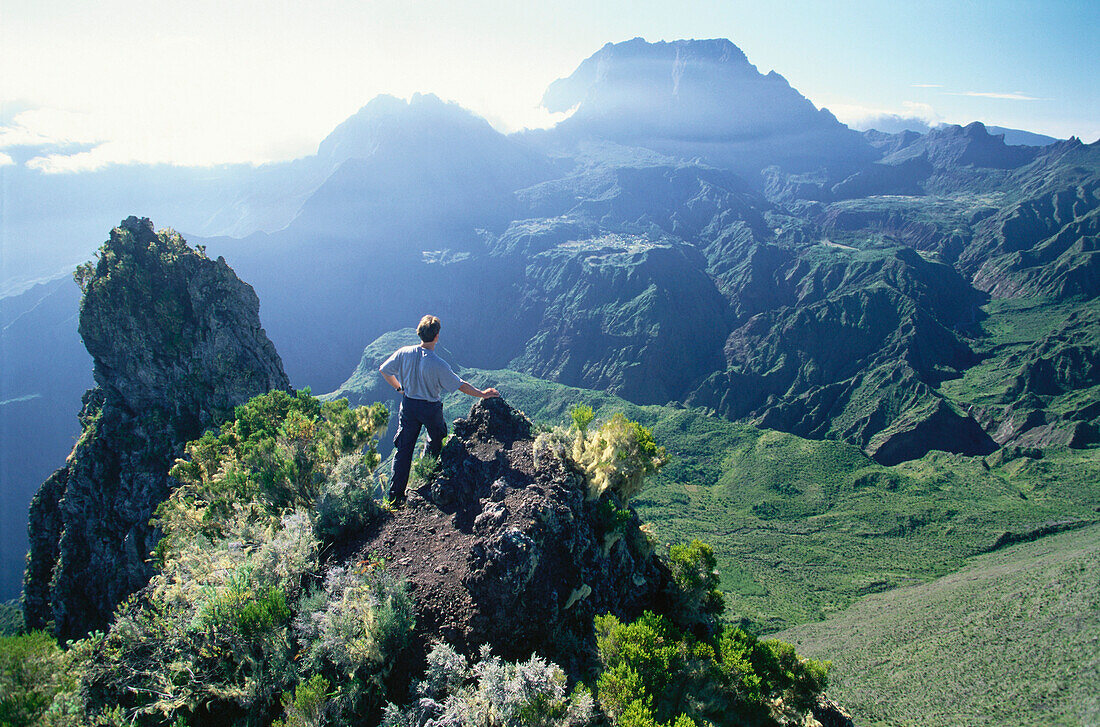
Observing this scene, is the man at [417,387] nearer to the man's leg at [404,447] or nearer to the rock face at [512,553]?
the man's leg at [404,447]

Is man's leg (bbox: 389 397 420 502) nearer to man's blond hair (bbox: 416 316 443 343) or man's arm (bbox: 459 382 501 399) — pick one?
man's arm (bbox: 459 382 501 399)

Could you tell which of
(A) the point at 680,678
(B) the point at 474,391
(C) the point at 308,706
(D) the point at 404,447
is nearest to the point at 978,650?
(A) the point at 680,678

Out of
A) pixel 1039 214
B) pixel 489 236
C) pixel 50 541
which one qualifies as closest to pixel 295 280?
Result: pixel 489 236

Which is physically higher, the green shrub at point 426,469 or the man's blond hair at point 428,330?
the man's blond hair at point 428,330

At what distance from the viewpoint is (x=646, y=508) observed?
63.5m

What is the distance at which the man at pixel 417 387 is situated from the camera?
28.2ft

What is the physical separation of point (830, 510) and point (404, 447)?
235 ft

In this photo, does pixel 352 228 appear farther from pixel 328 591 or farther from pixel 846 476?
pixel 328 591

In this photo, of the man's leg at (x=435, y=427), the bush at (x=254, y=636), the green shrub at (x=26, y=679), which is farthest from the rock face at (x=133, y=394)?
the green shrub at (x=26, y=679)

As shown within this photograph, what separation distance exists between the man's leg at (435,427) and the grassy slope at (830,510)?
35.0m

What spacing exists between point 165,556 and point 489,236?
18327cm

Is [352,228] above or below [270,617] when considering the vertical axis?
above

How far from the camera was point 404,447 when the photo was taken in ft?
29.3

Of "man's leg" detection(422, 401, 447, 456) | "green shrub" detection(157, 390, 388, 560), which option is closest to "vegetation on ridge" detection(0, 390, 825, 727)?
"green shrub" detection(157, 390, 388, 560)
